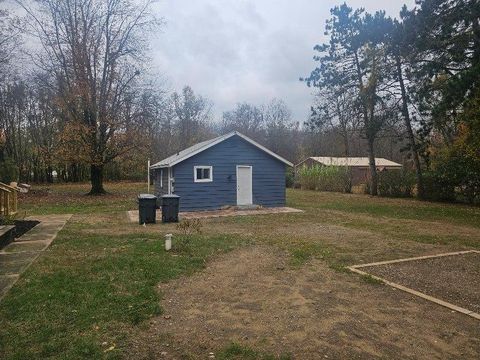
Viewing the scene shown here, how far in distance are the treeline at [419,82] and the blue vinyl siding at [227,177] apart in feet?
24.7

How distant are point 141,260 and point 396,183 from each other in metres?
21.4

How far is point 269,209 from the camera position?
1709cm

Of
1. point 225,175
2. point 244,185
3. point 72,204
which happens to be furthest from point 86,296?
point 72,204

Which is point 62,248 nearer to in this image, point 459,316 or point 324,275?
point 324,275

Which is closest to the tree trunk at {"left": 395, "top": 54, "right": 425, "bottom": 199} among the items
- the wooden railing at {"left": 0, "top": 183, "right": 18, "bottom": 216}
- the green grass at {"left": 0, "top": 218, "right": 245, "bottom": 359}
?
the green grass at {"left": 0, "top": 218, "right": 245, "bottom": 359}

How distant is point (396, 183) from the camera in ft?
81.1

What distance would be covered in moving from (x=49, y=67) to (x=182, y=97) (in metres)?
23.6

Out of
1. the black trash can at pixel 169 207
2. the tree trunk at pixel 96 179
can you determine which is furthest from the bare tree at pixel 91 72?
the black trash can at pixel 169 207

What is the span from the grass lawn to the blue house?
2.72m

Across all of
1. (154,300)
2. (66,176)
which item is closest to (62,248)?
(154,300)

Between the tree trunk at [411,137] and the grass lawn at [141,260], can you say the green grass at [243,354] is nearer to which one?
the grass lawn at [141,260]

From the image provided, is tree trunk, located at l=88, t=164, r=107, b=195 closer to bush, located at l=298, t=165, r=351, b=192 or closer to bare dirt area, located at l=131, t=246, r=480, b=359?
bush, located at l=298, t=165, r=351, b=192

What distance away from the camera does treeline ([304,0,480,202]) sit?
47.3 feet

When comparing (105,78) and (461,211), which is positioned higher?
(105,78)
